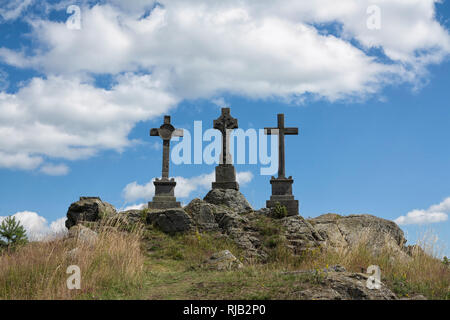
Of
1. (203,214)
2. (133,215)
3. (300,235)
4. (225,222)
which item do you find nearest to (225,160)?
(203,214)

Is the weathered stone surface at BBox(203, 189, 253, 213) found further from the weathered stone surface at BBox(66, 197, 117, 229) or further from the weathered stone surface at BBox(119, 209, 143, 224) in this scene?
the weathered stone surface at BBox(66, 197, 117, 229)

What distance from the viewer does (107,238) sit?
31.3 ft

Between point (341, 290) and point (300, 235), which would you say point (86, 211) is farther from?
point (341, 290)

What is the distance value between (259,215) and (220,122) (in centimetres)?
497

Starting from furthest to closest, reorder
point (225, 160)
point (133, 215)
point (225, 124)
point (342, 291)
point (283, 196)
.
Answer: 1. point (225, 124)
2. point (225, 160)
3. point (283, 196)
4. point (133, 215)
5. point (342, 291)

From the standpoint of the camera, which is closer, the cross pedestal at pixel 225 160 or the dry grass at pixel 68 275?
the dry grass at pixel 68 275

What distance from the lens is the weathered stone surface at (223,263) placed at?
373 inches

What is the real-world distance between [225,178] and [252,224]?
3403mm

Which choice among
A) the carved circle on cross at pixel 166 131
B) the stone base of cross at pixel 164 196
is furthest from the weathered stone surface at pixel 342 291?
the carved circle on cross at pixel 166 131

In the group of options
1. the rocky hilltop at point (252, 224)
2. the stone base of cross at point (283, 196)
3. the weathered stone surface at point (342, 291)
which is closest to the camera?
the weathered stone surface at point (342, 291)

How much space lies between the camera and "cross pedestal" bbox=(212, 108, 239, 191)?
17.2 metres

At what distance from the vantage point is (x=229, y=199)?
1612 cm

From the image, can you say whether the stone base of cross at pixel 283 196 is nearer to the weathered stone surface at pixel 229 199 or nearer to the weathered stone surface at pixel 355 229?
the weathered stone surface at pixel 355 229

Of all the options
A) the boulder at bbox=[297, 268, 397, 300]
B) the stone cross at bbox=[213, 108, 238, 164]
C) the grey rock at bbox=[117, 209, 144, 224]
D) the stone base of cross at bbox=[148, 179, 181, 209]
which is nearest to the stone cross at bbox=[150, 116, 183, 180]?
the stone base of cross at bbox=[148, 179, 181, 209]
